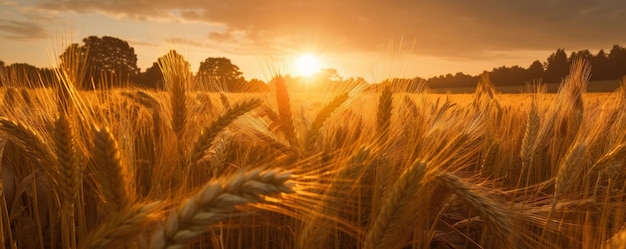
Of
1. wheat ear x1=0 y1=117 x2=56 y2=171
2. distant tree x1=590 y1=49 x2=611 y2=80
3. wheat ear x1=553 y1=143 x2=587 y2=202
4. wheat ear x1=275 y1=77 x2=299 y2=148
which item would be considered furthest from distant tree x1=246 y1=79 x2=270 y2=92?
distant tree x1=590 y1=49 x2=611 y2=80

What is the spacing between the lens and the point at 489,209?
1514 mm

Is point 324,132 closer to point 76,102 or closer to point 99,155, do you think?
point 76,102

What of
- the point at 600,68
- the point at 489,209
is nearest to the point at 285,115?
the point at 489,209

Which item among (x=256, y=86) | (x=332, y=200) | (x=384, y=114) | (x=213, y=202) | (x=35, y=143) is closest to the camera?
(x=213, y=202)

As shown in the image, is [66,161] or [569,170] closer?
[66,161]

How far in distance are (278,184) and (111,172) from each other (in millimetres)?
451

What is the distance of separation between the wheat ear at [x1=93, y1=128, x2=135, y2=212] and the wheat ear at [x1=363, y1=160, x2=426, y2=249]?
2.03ft

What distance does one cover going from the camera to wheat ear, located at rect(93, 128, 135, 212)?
107 centimetres

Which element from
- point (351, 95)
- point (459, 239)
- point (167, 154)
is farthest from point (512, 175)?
point (167, 154)

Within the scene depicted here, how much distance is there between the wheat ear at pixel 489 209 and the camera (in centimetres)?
146

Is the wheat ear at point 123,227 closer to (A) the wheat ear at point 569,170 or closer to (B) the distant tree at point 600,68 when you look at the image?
(A) the wheat ear at point 569,170

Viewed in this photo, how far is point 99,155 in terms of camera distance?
107 cm

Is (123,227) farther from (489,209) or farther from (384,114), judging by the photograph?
(384,114)

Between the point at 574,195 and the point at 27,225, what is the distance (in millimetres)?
2858
